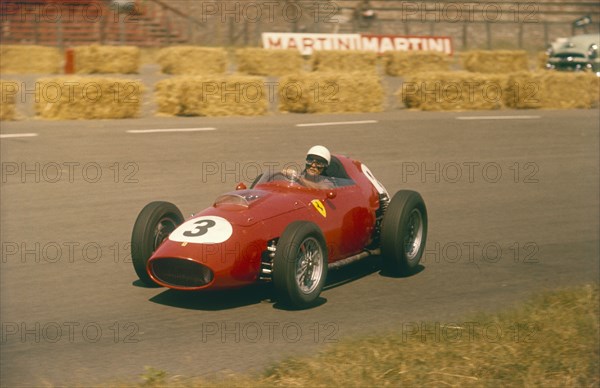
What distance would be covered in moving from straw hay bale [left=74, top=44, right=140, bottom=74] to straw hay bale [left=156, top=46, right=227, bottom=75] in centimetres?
106

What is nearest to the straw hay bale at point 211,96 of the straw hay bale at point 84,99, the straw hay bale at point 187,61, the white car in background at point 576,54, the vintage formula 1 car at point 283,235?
the straw hay bale at point 84,99

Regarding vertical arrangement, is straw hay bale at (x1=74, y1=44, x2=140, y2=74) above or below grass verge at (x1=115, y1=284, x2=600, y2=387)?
above

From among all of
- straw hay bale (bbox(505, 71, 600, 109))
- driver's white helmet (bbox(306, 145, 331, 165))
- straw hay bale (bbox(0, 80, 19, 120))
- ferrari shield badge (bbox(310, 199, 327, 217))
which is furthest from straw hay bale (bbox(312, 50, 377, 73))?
ferrari shield badge (bbox(310, 199, 327, 217))

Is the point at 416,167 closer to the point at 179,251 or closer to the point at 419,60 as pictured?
the point at 179,251

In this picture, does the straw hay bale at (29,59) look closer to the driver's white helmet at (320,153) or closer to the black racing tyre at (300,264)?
the driver's white helmet at (320,153)

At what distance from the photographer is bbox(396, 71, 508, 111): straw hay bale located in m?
19.4

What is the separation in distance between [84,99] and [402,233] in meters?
9.25

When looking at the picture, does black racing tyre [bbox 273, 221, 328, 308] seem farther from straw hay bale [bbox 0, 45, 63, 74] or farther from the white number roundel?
straw hay bale [bbox 0, 45, 63, 74]

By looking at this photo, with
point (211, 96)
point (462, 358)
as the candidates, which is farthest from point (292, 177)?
point (211, 96)

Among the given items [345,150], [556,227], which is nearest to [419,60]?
[345,150]

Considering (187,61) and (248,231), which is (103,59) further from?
(248,231)

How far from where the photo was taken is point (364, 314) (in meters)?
7.25

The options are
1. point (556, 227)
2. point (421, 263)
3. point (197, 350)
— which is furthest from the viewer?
point (556, 227)

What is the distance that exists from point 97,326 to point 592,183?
926 cm
